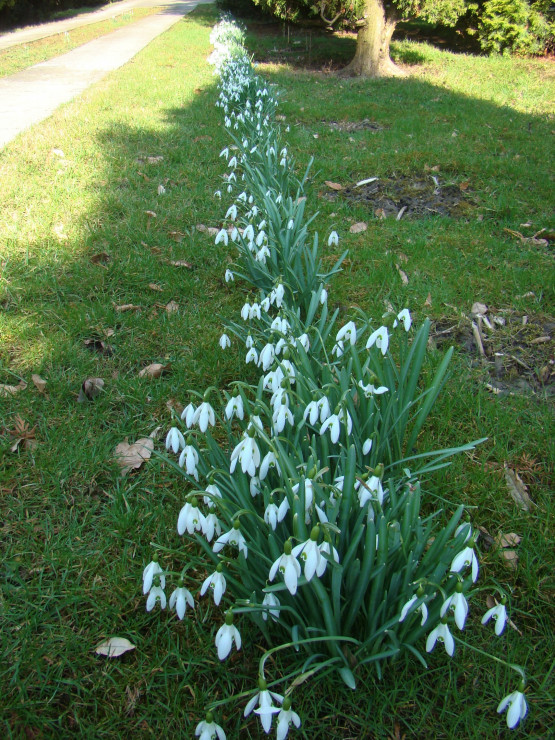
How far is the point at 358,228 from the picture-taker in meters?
4.05

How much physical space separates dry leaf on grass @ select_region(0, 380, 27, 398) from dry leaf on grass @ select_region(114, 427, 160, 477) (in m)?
0.59

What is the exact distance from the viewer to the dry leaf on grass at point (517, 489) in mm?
1938

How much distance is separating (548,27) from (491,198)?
8.51 m

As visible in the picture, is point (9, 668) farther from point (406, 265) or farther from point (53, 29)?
point (53, 29)

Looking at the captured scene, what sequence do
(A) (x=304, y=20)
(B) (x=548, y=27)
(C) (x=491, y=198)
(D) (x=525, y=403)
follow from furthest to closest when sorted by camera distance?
(A) (x=304, y=20)
(B) (x=548, y=27)
(C) (x=491, y=198)
(D) (x=525, y=403)

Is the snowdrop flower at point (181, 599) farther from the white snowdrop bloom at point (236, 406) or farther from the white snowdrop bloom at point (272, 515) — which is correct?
the white snowdrop bloom at point (236, 406)

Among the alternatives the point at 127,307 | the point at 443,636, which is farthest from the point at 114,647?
the point at 127,307

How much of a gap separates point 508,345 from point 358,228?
64.2 inches

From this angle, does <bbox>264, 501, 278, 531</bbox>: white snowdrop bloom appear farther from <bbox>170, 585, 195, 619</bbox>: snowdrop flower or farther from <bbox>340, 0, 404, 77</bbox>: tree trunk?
<bbox>340, 0, 404, 77</bbox>: tree trunk

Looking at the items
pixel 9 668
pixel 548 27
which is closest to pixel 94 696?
pixel 9 668

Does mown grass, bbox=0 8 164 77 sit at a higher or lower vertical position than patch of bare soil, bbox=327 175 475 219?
higher

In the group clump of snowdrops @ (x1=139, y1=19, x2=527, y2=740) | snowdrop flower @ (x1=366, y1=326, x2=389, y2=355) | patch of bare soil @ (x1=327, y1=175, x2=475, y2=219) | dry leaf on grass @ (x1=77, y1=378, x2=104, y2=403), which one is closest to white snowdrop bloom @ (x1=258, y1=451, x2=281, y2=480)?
clump of snowdrops @ (x1=139, y1=19, x2=527, y2=740)

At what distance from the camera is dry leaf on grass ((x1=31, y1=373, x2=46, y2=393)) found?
2.44 m

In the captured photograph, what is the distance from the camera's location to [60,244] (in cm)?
360
